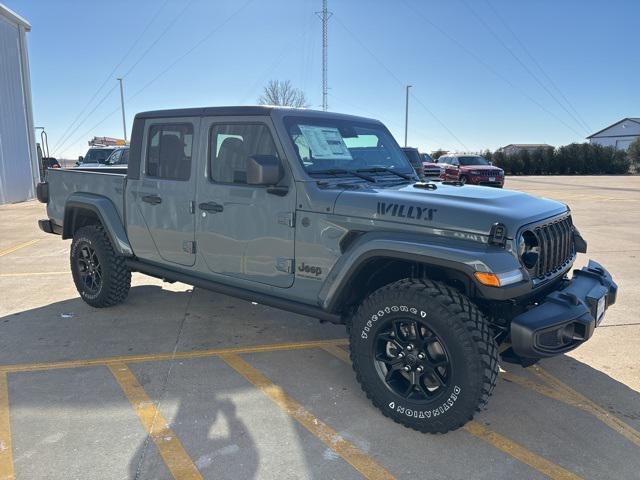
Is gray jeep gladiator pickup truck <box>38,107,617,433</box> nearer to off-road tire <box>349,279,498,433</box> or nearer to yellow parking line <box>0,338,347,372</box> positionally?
off-road tire <box>349,279,498,433</box>

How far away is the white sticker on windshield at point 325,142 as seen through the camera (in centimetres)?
360

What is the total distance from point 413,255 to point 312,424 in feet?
3.93

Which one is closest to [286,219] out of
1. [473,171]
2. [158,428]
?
[158,428]

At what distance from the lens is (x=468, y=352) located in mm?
2666

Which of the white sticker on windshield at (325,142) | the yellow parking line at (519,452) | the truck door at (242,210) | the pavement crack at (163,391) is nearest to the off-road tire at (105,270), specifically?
the pavement crack at (163,391)

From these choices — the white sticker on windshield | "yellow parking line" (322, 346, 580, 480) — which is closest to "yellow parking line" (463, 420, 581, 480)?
"yellow parking line" (322, 346, 580, 480)

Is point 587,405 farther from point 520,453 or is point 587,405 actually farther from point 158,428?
point 158,428

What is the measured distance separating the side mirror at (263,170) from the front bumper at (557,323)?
169 centimetres

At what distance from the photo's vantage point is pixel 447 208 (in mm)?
2818

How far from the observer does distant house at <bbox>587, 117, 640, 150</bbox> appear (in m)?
62.4

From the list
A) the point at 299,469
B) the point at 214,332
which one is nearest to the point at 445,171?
the point at 214,332

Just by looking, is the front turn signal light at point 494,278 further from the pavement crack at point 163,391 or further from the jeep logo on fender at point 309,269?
the pavement crack at point 163,391

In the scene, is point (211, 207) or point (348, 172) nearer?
point (348, 172)

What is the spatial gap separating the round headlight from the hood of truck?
96 mm
